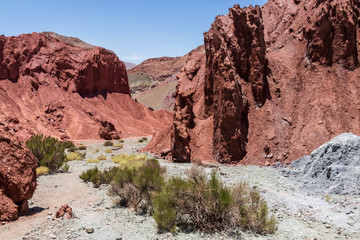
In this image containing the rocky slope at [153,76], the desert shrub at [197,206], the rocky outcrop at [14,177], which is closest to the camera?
the desert shrub at [197,206]

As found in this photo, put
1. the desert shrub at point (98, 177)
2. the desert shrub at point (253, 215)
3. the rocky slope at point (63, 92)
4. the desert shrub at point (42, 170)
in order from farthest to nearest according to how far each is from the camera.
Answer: the rocky slope at point (63, 92) < the desert shrub at point (42, 170) < the desert shrub at point (98, 177) < the desert shrub at point (253, 215)

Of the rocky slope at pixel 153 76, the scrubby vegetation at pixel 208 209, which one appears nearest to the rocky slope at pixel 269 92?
the scrubby vegetation at pixel 208 209

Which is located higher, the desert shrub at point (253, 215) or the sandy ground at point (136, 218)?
the desert shrub at point (253, 215)

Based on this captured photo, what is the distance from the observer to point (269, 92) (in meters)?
16.1

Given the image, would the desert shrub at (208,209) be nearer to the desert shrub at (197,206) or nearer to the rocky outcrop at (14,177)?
the desert shrub at (197,206)

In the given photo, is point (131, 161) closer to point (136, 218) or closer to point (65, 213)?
point (65, 213)

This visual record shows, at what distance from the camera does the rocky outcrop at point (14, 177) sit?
696 centimetres

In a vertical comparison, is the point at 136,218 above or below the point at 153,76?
below

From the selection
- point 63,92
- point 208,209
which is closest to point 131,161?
point 208,209

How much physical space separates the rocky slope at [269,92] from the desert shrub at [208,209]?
800 cm

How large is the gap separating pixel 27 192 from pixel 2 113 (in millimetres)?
29550

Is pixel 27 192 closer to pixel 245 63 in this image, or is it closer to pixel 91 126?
pixel 245 63

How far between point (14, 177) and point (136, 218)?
3.19 metres

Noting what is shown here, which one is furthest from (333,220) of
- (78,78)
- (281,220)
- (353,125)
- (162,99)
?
(162,99)
